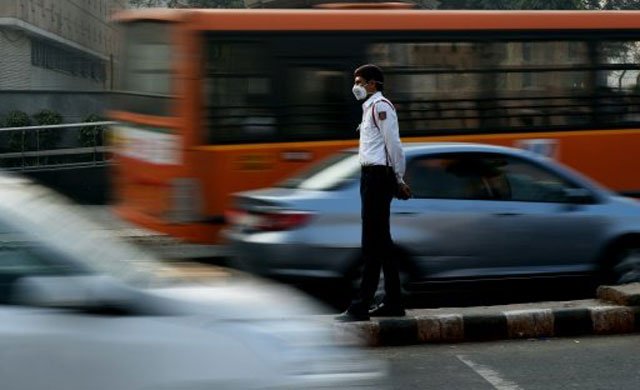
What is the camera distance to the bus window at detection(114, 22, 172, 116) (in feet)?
37.8

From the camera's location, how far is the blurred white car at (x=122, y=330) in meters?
3.50

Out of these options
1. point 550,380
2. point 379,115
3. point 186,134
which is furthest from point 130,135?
point 550,380

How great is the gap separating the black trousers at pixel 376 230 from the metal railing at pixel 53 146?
50.3 feet

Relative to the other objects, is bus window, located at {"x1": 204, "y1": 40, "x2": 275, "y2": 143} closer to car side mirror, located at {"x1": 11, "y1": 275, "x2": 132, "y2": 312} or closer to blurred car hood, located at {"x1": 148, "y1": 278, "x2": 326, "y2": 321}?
blurred car hood, located at {"x1": 148, "y1": 278, "x2": 326, "y2": 321}

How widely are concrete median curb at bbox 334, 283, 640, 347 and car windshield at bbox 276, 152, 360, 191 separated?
135cm

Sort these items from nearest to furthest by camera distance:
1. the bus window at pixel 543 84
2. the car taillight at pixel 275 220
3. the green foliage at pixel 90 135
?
the car taillight at pixel 275 220, the bus window at pixel 543 84, the green foliage at pixel 90 135

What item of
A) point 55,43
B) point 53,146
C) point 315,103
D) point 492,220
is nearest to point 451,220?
point 492,220

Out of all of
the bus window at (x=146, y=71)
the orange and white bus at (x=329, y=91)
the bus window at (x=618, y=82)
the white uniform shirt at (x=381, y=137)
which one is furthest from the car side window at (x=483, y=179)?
the bus window at (x=618, y=82)

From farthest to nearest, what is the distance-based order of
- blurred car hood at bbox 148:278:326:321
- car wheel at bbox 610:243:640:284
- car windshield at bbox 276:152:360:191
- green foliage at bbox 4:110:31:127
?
green foliage at bbox 4:110:31:127
car wheel at bbox 610:243:640:284
car windshield at bbox 276:152:360:191
blurred car hood at bbox 148:278:326:321

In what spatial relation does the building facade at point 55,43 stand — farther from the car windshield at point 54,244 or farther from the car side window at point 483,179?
the car windshield at point 54,244

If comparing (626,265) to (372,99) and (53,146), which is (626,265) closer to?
(372,99)

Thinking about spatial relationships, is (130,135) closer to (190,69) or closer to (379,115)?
(190,69)

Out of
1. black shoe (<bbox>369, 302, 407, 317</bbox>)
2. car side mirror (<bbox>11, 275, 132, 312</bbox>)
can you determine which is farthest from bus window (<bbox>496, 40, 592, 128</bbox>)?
car side mirror (<bbox>11, 275, 132, 312</bbox>)

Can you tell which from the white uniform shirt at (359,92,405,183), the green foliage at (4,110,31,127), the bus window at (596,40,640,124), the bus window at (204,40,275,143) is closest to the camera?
the white uniform shirt at (359,92,405,183)
